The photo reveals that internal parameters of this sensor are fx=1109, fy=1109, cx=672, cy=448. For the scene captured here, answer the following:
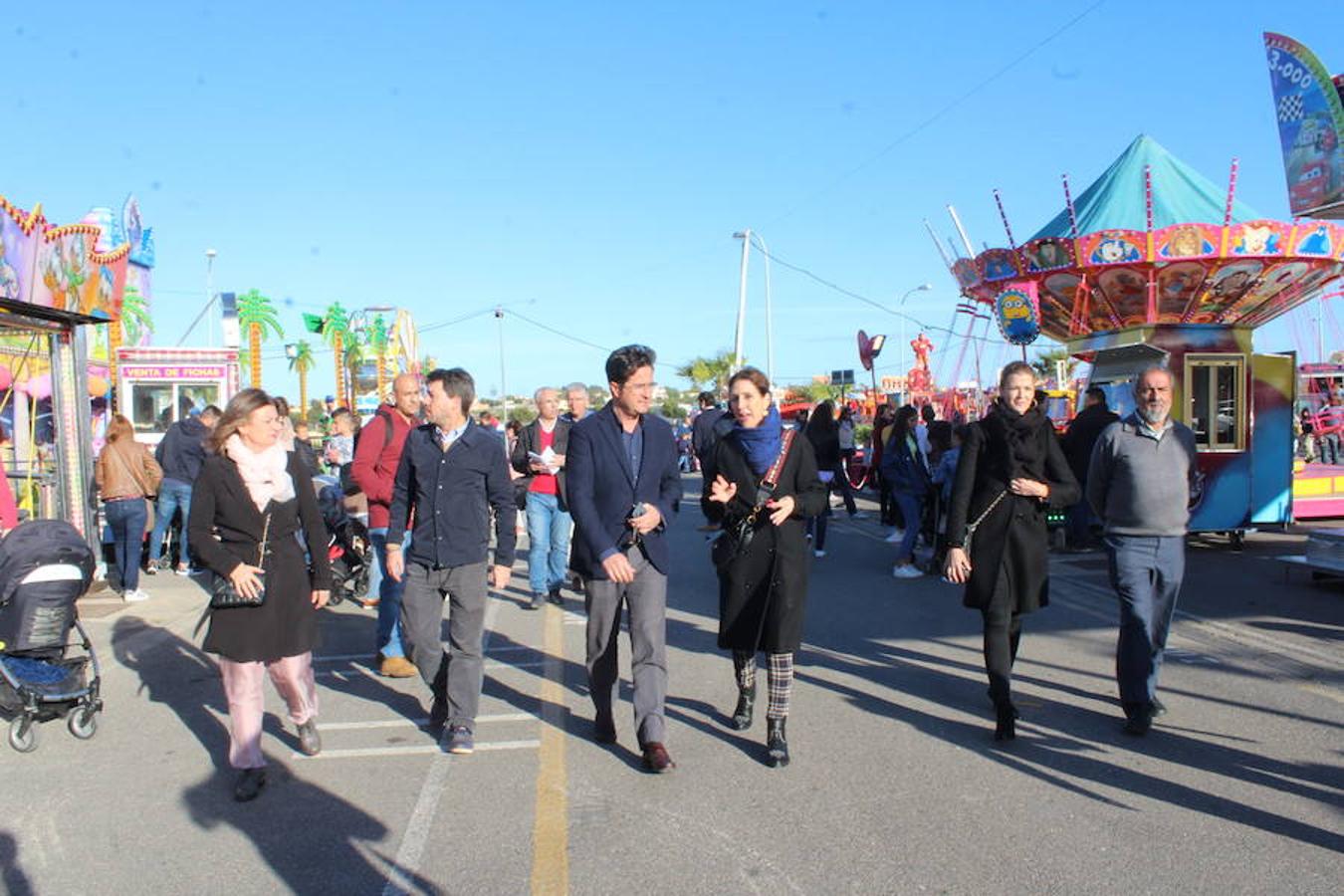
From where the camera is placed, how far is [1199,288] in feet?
55.4

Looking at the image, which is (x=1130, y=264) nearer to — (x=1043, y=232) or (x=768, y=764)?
(x=1043, y=232)

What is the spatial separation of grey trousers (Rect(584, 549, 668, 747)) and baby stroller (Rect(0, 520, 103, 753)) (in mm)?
2827

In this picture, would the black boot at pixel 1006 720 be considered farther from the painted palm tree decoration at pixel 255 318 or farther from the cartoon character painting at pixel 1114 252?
the painted palm tree decoration at pixel 255 318

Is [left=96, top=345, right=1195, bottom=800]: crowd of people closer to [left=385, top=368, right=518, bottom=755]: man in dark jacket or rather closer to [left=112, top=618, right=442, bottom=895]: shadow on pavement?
[left=385, top=368, right=518, bottom=755]: man in dark jacket

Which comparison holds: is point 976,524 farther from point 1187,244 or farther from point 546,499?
point 1187,244

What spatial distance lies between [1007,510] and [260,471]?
11.9ft

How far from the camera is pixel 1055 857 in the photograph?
13.1 feet

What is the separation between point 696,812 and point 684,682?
2.23m

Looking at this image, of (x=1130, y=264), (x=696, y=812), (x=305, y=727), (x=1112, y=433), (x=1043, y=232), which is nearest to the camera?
(x=696, y=812)

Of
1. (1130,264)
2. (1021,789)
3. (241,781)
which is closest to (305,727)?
(241,781)

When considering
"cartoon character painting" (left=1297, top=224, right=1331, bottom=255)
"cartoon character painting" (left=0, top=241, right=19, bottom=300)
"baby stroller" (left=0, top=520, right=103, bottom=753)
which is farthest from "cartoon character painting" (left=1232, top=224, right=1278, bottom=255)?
"cartoon character painting" (left=0, top=241, right=19, bottom=300)

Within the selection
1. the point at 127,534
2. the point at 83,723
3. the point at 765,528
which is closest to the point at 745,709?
the point at 765,528

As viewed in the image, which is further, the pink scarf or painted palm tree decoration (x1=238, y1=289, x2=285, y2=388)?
painted palm tree decoration (x1=238, y1=289, x2=285, y2=388)

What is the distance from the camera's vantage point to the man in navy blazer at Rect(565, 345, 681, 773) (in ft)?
16.9
